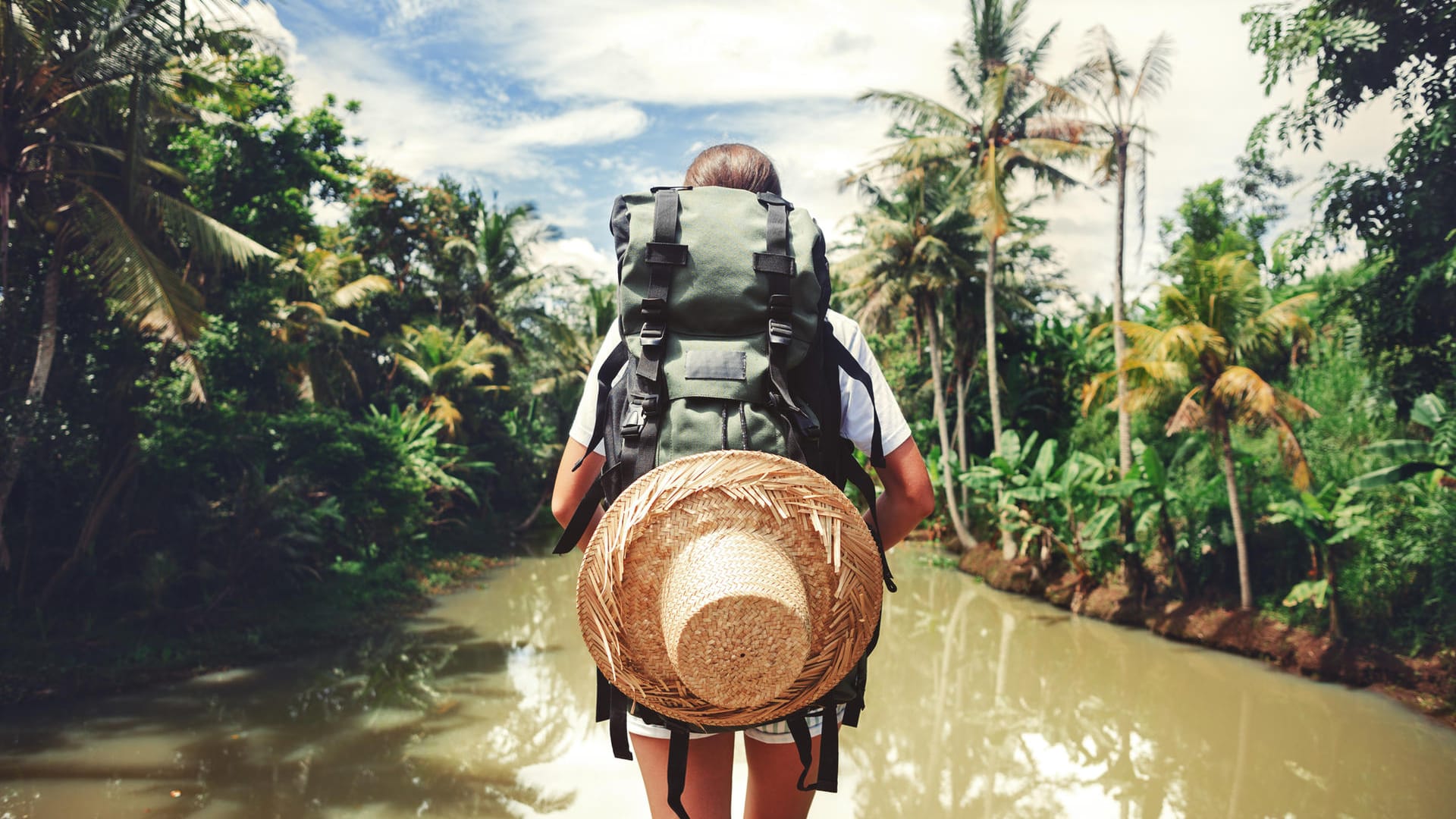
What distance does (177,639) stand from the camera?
9.25 metres

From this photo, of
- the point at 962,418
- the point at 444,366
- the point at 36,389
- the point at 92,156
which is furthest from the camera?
the point at 962,418

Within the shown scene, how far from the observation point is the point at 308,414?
12016 millimetres

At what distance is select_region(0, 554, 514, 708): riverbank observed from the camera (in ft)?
26.5

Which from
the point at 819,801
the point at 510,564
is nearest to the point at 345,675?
the point at 819,801

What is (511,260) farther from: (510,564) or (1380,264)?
(1380,264)

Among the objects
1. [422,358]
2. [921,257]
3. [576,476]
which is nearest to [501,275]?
[422,358]

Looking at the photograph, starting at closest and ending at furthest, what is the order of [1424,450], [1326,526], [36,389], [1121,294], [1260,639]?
[1424,450] → [36,389] → [1326,526] → [1260,639] → [1121,294]

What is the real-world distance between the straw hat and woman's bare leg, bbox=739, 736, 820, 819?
298mm

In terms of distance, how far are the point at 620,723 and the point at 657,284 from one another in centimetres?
79

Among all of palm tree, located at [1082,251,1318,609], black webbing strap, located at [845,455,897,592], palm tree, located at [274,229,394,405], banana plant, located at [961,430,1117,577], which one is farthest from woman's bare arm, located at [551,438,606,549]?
banana plant, located at [961,430,1117,577]

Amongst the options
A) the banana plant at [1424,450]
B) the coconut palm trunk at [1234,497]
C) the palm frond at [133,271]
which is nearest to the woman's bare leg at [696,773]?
the banana plant at [1424,450]

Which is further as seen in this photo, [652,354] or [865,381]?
[865,381]

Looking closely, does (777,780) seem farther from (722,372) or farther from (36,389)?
(36,389)

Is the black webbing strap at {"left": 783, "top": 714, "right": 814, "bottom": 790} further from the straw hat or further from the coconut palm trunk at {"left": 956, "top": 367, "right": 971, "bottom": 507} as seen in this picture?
the coconut palm trunk at {"left": 956, "top": 367, "right": 971, "bottom": 507}
